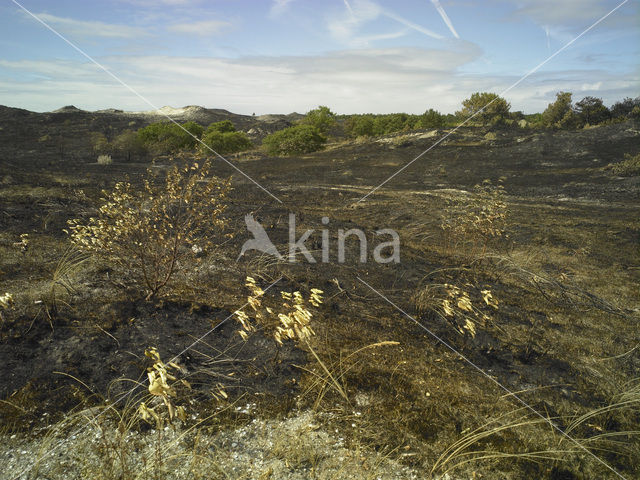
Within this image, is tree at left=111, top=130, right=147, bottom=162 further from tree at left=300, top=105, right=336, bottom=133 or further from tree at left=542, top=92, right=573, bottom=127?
tree at left=542, top=92, right=573, bottom=127

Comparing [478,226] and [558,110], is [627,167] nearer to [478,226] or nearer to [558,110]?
[478,226]

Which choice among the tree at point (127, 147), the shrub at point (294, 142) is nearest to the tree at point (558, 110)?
A: the shrub at point (294, 142)

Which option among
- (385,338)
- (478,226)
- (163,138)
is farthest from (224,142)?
(385,338)

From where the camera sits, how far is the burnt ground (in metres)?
2.62

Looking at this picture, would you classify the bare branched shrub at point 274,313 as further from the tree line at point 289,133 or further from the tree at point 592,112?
the tree at point 592,112

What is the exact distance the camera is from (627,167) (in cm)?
1309

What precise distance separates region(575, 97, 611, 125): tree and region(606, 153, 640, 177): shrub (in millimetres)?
14697

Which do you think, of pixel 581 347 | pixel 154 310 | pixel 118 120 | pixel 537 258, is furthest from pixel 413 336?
pixel 118 120

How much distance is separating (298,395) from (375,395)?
0.64 meters

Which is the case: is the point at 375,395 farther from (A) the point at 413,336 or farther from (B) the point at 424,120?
(B) the point at 424,120

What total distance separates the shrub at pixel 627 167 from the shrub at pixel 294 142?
16.5 metres

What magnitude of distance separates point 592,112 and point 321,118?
74.0 feet

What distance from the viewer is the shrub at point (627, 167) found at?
42.1 ft

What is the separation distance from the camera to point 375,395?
9.41ft
